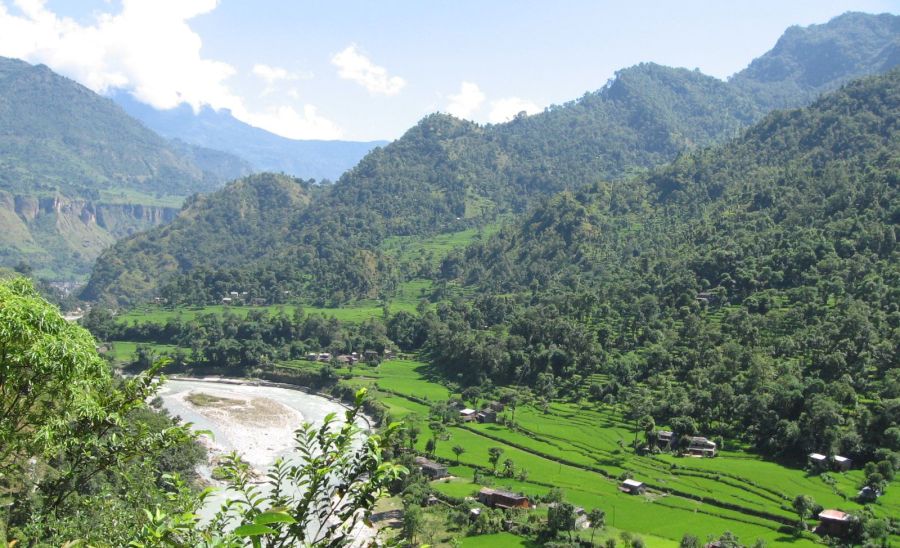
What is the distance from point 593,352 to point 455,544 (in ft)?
128

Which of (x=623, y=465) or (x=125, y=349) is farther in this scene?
(x=125, y=349)

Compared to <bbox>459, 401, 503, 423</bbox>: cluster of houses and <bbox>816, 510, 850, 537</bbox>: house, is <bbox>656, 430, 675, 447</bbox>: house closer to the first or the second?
<bbox>816, 510, 850, 537</bbox>: house

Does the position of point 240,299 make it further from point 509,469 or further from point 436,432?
point 509,469

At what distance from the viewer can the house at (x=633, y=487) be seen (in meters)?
45.8

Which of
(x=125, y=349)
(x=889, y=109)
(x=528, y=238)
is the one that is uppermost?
(x=889, y=109)

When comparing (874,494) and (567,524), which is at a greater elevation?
(874,494)

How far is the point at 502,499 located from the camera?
43.5 metres

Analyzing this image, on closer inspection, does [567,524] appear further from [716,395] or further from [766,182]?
[766,182]

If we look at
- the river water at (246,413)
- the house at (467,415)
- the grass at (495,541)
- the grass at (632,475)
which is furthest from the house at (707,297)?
the grass at (495,541)

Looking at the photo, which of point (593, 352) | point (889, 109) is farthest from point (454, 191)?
point (593, 352)

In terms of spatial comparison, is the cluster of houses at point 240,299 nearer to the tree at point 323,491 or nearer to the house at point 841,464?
the house at point 841,464

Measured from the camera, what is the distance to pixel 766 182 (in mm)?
114375

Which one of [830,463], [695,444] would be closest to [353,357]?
[695,444]

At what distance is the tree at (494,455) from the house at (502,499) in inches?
224
